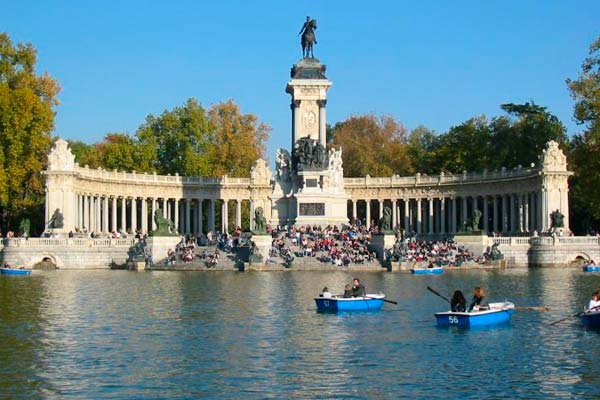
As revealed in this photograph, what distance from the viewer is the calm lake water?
22.7 meters

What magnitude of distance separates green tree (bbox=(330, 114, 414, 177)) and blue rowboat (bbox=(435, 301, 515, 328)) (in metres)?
77.7

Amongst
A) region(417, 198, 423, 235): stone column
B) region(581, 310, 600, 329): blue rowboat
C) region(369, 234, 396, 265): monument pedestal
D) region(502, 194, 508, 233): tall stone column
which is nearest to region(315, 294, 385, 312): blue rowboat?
region(581, 310, 600, 329): blue rowboat

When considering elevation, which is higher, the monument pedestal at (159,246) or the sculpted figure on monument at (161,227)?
the sculpted figure on monument at (161,227)

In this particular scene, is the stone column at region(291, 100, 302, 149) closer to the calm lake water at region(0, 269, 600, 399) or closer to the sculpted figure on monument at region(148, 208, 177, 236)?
the sculpted figure on monument at region(148, 208, 177, 236)

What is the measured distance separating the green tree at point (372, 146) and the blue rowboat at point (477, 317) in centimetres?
7771

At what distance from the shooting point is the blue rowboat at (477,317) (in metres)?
31.6

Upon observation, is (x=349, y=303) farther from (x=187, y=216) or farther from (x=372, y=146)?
(x=372, y=146)

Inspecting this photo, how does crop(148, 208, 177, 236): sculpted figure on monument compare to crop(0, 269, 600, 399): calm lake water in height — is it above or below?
above

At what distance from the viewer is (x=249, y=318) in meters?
34.8

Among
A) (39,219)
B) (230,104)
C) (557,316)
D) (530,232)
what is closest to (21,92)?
(39,219)

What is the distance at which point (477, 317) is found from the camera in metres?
31.7

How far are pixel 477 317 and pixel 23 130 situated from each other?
2291 inches

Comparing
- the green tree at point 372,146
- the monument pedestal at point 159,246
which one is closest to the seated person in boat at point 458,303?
the monument pedestal at point 159,246

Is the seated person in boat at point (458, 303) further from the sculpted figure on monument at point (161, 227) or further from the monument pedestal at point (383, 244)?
the sculpted figure on monument at point (161, 227)
